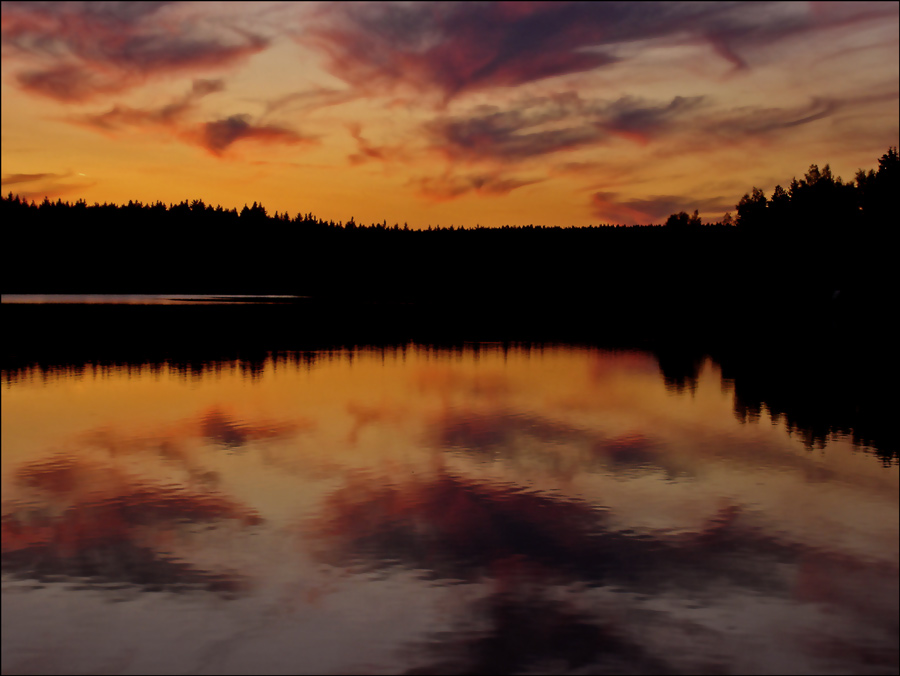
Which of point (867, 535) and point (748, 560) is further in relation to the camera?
point (867, 535)

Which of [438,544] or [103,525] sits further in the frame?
[103,525]

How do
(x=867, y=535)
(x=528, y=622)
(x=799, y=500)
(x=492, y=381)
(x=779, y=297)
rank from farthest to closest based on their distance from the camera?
1. (x=779, y=297)
2. (x=492, y=381)
3. (x=799, y=500)
4. (x=867, y=535)
5. (x=528, y=622)

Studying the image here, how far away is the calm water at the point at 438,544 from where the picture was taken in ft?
35.3

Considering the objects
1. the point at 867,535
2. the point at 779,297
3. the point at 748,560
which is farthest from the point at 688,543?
the point at 779,297

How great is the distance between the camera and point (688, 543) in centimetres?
1472

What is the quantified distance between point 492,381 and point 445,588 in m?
25.0

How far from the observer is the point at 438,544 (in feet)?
Result: 47.4

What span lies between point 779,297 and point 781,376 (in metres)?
93.3

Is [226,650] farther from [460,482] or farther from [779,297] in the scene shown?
[779,297]

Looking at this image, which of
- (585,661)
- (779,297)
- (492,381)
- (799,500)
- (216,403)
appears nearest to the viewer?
(585,661)

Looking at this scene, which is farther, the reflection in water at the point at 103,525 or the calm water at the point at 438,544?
the reflection in water at the point at 103,525

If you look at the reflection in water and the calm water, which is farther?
the reflection in water

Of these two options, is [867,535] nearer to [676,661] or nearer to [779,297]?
[676,661]

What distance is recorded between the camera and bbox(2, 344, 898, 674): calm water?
35.3 feet
